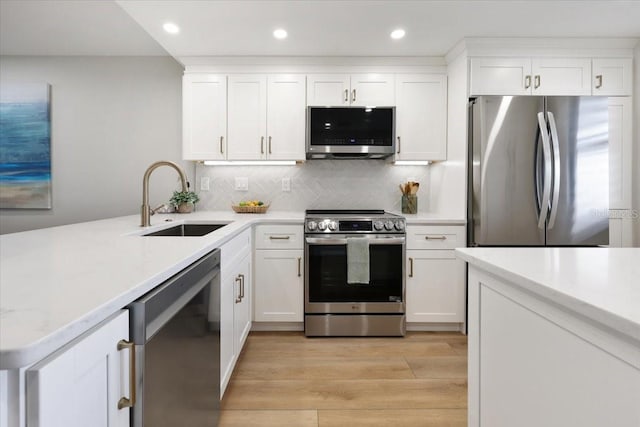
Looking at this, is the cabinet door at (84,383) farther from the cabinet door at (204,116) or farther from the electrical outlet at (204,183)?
the electrical outlet at (204,183)

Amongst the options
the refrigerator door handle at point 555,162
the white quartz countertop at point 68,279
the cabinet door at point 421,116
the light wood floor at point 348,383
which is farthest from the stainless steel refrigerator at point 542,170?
the white quartz countertop at point 68,279

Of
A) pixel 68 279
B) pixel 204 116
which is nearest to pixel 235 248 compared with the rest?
pixel 68 279

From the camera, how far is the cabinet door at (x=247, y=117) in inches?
126

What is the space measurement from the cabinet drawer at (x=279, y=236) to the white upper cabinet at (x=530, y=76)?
1816 mm

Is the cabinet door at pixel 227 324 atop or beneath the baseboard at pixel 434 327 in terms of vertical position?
atop

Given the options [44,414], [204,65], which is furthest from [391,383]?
[204,65]

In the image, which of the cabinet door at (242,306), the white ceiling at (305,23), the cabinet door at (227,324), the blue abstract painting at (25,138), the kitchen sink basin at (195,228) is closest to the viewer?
the cabinet door at (227,324)

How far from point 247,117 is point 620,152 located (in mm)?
3108

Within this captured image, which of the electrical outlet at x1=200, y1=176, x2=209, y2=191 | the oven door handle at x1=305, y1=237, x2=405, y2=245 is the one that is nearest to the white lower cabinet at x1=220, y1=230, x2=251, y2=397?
the oven door handle at x1=305, y1=237, x2=405, y2=245

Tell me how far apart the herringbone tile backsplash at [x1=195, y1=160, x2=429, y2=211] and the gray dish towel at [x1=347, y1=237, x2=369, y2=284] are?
804 millimetres

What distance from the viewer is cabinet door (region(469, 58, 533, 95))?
291cm

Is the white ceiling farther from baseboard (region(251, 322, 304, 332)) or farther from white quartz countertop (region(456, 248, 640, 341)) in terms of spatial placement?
baseboard (region(251, 322, 304, 332))

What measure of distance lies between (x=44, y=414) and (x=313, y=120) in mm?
2797

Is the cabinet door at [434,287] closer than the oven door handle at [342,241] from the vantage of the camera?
No
